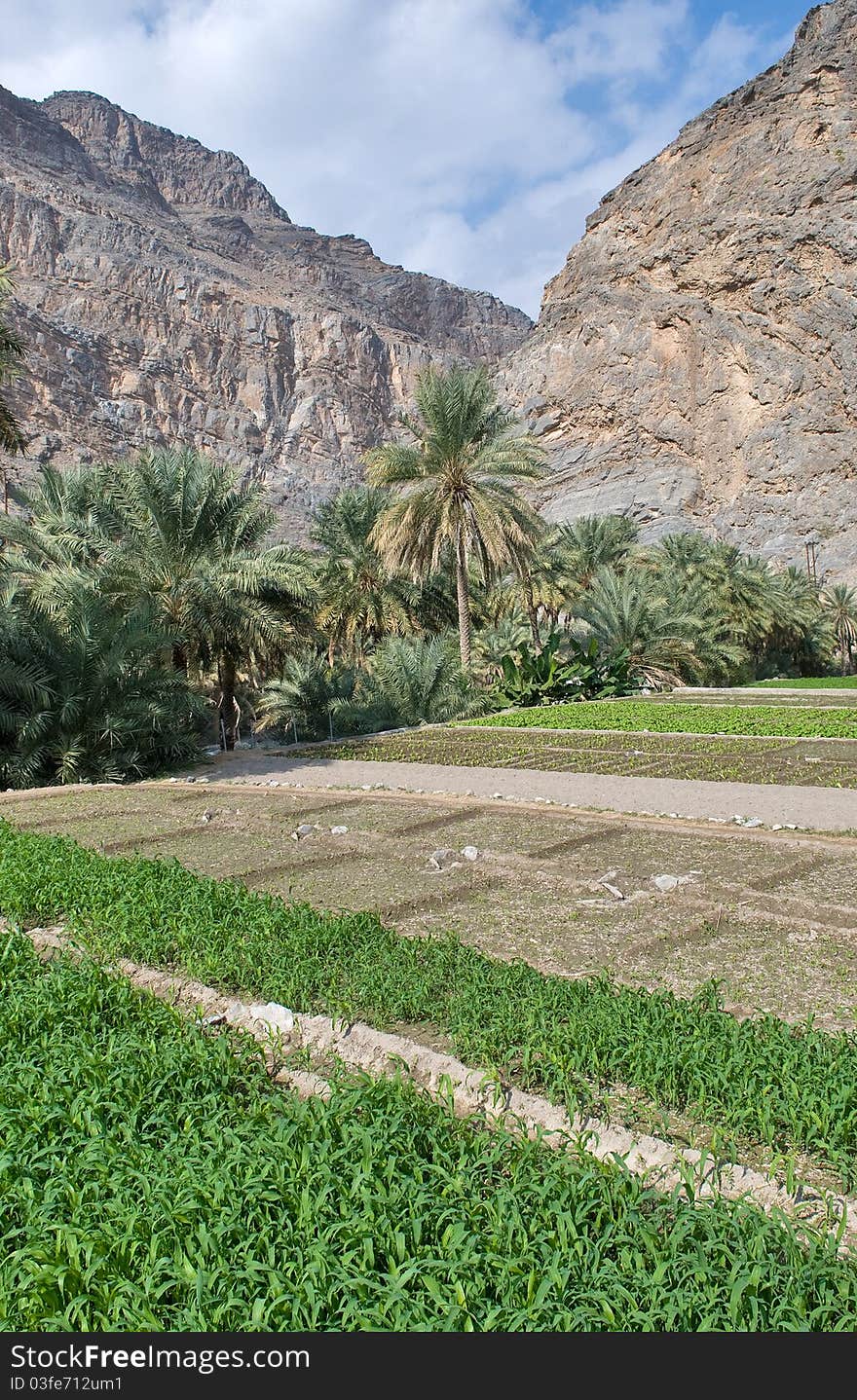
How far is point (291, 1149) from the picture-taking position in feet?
7.47

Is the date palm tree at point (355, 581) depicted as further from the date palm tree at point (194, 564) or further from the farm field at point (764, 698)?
the farm field at point (764, 698)

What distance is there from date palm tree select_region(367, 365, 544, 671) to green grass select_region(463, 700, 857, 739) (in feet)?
9.46

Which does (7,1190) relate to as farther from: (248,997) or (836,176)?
(836,176)

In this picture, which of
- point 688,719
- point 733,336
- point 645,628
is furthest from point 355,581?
point 733,336

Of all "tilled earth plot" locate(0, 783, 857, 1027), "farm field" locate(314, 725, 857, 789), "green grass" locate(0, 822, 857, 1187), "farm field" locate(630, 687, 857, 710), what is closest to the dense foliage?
"farm field" locate(630, 687, 857, 710)

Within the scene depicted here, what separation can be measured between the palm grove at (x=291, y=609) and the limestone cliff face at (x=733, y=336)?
26.7 metres

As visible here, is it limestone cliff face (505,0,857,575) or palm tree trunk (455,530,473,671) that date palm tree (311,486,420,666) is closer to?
palm tree trunk (455,530,473,671)

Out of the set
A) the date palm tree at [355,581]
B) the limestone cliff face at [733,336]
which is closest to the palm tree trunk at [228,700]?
the date palm tree at [355,581]

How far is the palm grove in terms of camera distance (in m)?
11.3

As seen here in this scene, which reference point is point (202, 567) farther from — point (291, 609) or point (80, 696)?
point (80, 696)

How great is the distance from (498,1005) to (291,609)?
566 inches

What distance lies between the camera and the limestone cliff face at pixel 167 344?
63.0 m

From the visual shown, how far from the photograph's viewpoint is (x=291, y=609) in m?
17.0

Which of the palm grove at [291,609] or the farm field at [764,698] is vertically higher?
the palm grove at [291,609]
